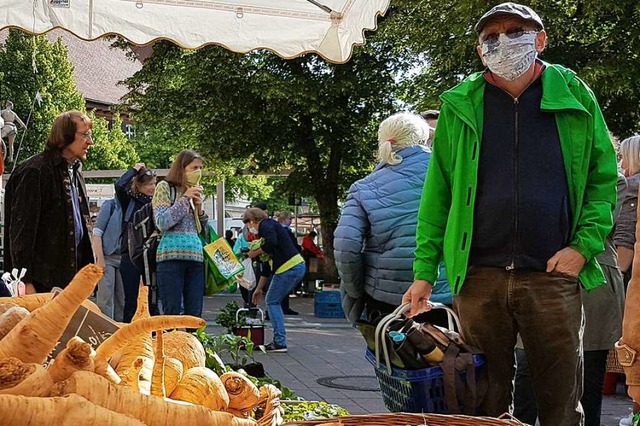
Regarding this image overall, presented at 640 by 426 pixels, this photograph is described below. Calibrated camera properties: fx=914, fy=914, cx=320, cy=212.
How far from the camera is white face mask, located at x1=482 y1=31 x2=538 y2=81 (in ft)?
11.7

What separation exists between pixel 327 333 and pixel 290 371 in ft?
14.2

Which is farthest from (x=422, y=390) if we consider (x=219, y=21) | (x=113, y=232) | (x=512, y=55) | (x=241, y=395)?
(x=113, y=232)

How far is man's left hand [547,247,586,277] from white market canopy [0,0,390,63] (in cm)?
206

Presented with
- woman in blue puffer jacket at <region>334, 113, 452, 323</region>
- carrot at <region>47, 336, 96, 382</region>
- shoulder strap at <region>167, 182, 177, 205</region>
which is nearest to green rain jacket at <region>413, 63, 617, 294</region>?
woman in blue puffer jacket at <region>334, 113, 452, 323</region>

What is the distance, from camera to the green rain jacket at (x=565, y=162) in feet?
11.5

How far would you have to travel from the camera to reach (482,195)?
358 cm

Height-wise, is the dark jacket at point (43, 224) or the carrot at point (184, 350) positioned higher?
the dark jacket at point (43, 224)

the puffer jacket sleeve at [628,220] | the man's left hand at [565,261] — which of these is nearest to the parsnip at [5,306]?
the man's left hand at [565,261]

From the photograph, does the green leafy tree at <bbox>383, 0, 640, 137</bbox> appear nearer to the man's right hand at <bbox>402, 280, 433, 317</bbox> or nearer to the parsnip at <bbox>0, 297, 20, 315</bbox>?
the man's right hand at <bbox>402, 280, 433, 317</bbox>

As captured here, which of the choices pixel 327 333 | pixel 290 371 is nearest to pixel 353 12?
pixel 290 371

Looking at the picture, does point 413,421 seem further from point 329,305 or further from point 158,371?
point 329,305

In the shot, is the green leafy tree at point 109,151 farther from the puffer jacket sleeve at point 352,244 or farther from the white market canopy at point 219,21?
the puffer jacket sleeve at point 352,244

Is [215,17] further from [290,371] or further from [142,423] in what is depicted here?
[290,371]

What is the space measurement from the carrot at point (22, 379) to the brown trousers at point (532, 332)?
2195 millimetres
